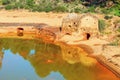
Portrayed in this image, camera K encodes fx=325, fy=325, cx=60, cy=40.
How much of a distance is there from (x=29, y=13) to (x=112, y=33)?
17051 mm

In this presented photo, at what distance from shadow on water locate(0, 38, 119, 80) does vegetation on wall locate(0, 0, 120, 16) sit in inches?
581

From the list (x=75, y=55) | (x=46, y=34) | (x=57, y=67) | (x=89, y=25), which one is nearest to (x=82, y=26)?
(x=89, y=25)

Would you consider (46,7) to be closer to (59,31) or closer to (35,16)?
(35,16)

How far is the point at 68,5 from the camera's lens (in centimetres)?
5731

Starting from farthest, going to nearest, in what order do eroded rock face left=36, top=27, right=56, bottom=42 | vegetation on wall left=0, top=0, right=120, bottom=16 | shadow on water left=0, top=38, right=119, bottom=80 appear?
vegetation on wall left=0, top=0, right=120, bottom=16
eroded rock face left=36, top=27, right=56, bottom=42
shadow on water left=0, top=38, right=119, bottom=80

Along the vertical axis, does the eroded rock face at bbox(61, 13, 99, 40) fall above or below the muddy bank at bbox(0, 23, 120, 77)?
above

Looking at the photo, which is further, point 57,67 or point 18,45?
point 18,45

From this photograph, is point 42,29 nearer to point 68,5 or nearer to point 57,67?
point 57,67

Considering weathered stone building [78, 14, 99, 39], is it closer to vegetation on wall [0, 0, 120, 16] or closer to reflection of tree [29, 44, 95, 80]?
reflection of tree [29, 44, 95, 80]

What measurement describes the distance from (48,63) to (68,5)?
82.4 feet

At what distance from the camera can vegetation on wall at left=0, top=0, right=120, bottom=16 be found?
53.6 metres

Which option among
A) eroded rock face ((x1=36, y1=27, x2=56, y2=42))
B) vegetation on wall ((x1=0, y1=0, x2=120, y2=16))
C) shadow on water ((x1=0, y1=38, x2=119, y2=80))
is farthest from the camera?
vegetation on wall ((x1=0, y1=0, x2=120, y2=16))

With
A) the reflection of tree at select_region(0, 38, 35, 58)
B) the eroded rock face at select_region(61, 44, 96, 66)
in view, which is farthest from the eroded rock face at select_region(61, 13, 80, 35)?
the reflection of tree at select_region(0, 38, 35, 58)

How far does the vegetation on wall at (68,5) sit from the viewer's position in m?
53.6
